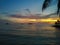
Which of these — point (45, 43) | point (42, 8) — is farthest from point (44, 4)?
point (45, 43)

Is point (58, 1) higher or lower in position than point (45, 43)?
higher

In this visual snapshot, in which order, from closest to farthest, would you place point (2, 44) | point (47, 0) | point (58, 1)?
point (2, 44)
point (58, 1)
point (47, 0)

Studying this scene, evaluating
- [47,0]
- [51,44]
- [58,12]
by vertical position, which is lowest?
[51,44]

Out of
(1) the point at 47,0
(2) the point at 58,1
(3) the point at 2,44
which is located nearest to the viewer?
(3) the point at 2,44

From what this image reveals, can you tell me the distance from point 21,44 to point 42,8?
220 inches

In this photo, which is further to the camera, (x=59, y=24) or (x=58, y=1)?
(x=59, y=24)

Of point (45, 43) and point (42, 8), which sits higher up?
point (42, 8)

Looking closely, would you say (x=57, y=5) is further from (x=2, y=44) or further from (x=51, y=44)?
(x=2, y=44)

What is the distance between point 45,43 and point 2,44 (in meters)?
1.79

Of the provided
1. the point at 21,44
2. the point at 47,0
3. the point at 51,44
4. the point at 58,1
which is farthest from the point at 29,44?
the point at 47,0

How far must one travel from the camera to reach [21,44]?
7.89 m

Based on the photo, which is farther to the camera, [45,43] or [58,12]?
[58,12]

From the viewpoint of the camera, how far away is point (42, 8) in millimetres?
13023

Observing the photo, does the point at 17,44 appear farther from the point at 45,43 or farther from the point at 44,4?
the point at 44,4
